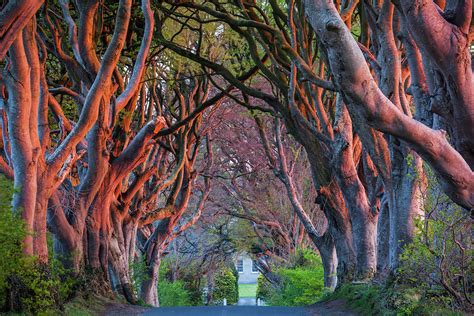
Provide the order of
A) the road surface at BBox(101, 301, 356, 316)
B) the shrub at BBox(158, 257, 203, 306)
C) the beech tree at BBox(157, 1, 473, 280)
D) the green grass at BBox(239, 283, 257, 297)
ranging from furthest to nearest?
the green grass at BBox(239, 283, 257, 297) < the shrub at BBox(158, 257, 203, 306) < the road surface at BBox(101, 301, 356, 316) < the beech tree at BBox(157, 1, 473, 280)

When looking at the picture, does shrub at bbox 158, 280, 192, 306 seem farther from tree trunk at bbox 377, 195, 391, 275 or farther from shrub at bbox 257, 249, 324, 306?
tree trunk at bbox 377, 195, 391, 275

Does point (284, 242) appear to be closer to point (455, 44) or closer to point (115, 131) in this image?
point (115, 131)

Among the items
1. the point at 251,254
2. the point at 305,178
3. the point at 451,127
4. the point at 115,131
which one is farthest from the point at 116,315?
the point at 251,254

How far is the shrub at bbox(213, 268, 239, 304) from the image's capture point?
44366mm

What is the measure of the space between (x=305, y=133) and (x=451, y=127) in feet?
23.5

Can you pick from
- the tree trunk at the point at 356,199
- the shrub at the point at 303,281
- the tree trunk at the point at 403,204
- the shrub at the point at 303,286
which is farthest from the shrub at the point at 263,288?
the tree trunk at the point at 403,204

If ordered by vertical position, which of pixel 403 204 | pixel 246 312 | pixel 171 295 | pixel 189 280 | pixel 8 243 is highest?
pixel 403 204

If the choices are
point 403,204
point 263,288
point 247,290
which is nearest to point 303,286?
point 403,204

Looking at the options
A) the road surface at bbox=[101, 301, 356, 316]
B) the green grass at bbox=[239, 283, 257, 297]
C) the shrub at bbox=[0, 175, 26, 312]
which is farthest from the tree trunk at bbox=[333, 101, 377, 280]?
the green grass at bbox=[239, 283, 257, 297]

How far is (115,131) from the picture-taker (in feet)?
60.2

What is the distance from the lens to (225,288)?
45.2m

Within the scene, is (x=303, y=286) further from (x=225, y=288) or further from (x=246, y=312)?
(x=225, y=288)

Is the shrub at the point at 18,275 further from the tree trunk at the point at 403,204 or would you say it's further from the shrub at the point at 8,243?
the tree trunk at the point at 403,204

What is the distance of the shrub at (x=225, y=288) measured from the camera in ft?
146
